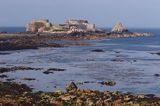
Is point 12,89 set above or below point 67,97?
below

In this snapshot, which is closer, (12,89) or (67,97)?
(67,97)

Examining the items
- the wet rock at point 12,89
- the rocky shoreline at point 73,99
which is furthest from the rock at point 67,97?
the wet rock at point 12,89

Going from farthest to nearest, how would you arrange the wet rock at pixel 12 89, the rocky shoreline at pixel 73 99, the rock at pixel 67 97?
the wet rock at pixel 12 89
the rock at pixel 67 97
the rocky shoreline at pixel 73 99

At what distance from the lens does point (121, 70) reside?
192 feet

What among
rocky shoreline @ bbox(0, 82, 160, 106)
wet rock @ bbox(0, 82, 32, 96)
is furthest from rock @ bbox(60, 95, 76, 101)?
wet rock @ bbox(0, 82, 32, 96)

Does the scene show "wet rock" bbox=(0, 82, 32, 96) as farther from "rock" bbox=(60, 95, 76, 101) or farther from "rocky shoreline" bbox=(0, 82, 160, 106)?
"rock" bbox=(60, 95, 76, 101)

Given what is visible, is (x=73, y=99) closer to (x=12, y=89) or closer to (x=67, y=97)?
(x=67, y=97)

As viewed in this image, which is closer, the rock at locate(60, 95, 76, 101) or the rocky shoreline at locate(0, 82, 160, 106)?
the rocky shoreline at locate(0, 82, 160, 106)

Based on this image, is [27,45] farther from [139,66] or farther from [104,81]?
[104,81]

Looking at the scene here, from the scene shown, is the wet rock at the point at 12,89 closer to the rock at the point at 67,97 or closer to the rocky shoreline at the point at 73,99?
the rocky shoreline at the point at 73,99

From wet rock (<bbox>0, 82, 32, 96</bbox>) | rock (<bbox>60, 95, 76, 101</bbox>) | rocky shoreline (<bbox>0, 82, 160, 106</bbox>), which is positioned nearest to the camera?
rocky shoreline (<bbox>0, 82, 160, 106</bbox>)

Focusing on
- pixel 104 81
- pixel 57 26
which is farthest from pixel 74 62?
pixel 57 26

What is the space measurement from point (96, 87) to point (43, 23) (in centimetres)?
15479

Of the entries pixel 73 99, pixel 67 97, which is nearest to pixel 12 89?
pixel 67 97
